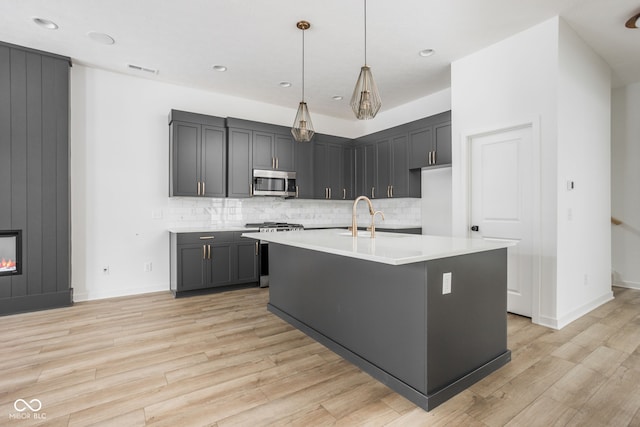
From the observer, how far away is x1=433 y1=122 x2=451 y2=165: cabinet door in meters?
4.49

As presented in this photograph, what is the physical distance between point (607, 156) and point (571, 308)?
2.08 m

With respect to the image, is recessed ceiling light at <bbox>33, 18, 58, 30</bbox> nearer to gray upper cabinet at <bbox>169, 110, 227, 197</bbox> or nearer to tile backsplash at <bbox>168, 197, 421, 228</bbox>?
gray upper cabinet at <bbox>169, 110, 227, 197</bbox>

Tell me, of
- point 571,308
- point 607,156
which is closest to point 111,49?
point 571,308

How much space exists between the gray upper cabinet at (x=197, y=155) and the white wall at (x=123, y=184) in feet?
0.96

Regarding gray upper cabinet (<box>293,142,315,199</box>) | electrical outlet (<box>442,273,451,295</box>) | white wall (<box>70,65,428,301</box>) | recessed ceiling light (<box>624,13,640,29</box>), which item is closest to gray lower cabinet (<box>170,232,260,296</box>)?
white wall (<box>70,65,428,301</box>)

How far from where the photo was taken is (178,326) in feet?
10.6

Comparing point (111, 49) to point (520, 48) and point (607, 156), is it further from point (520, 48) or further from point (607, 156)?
point (607, 156)

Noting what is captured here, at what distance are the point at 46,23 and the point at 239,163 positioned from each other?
2.52 metres

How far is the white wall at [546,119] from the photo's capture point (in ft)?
10.3

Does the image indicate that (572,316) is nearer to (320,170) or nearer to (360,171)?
(360,171)

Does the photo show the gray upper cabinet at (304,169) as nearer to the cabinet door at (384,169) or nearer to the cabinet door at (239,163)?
the cabinet door at (239,163)

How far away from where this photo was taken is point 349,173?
6141 millimetres

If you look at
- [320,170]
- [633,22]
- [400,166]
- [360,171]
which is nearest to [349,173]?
[360,171]

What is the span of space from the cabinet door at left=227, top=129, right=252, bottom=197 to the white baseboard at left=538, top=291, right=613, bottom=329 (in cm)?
399
